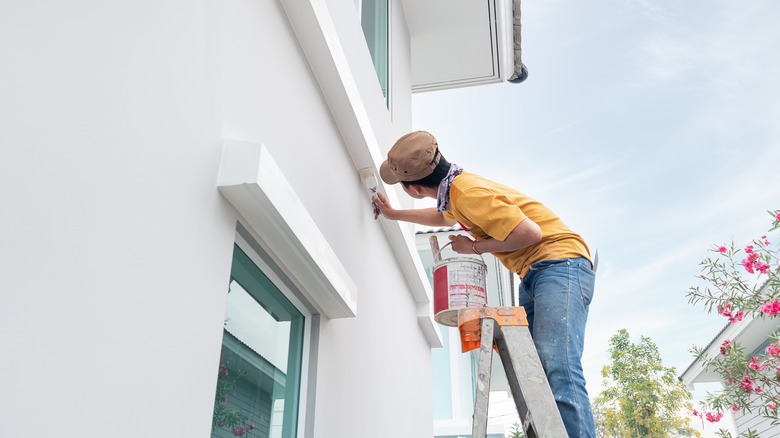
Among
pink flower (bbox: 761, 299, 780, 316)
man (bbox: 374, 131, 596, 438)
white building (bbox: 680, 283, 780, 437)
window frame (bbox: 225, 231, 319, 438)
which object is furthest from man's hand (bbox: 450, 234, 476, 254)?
white building (bbox: 680, 283, 780, 437)

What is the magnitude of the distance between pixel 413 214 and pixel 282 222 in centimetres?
151

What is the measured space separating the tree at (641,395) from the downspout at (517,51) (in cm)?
777

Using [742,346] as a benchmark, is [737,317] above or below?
below

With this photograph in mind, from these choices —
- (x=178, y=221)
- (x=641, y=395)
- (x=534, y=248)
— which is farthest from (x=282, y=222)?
(x=641, y=395)

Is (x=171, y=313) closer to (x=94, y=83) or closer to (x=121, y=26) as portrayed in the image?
(x=94, y=83)

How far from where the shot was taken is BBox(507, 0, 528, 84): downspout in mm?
6082

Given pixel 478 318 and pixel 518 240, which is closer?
pixel 478 318

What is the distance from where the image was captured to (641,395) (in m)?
12.1

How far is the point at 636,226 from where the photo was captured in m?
24.3

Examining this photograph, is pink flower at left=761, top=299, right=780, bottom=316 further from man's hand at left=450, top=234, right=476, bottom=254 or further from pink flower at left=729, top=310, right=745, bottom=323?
man's hand at left=450, top=234, right=476, bottom=254

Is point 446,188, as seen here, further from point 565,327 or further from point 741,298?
point 741,298

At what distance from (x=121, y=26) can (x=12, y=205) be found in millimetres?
464

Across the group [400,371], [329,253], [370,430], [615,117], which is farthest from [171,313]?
[615,117]

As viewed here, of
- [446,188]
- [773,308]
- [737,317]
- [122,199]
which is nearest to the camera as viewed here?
[122,199]
